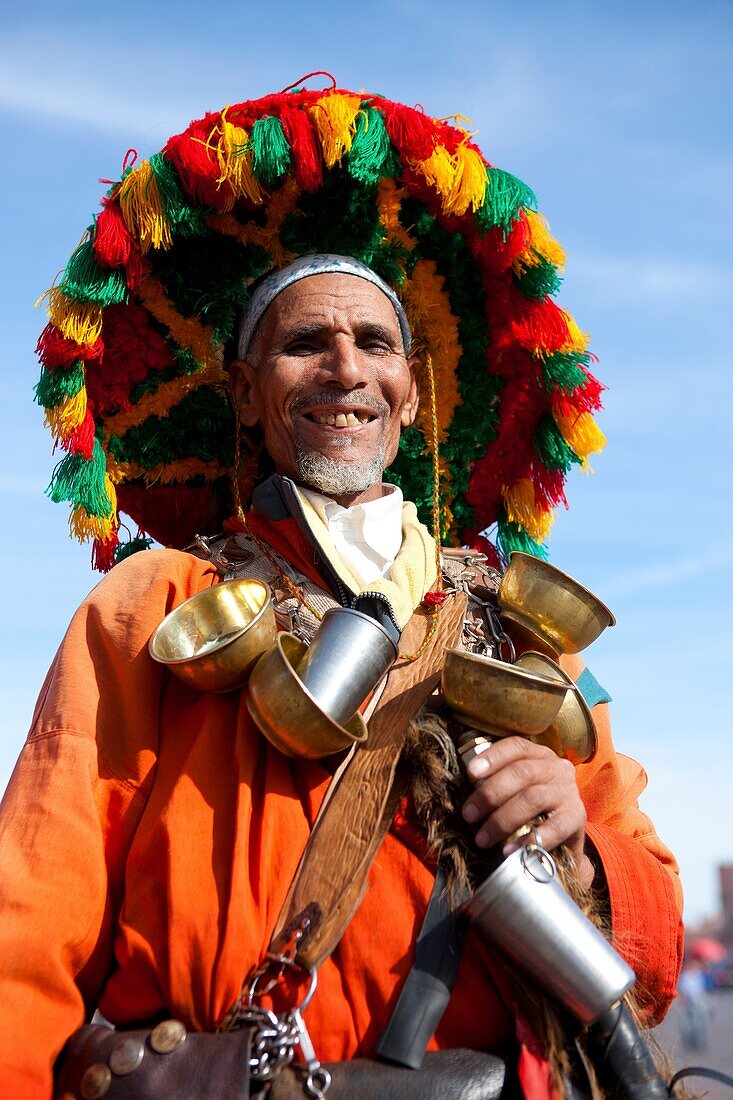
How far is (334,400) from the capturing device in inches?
132

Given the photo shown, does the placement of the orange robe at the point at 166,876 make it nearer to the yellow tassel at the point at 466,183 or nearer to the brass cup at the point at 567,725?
the brass cup at the point at 567,725

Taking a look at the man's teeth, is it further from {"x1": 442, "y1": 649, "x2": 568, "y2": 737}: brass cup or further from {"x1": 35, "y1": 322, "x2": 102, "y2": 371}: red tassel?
{"x1": 442, "y1": 649, "x2": 568, "y2": 737}: brass cup

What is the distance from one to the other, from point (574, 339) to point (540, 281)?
8.5 inches

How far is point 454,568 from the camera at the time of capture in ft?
10.9

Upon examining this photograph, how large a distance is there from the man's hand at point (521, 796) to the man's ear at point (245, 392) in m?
1.55

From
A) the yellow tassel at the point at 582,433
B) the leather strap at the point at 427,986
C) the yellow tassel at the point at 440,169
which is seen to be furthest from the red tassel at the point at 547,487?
the leather strap at the point at 427,986

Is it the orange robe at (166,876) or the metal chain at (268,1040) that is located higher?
the orange robe at (166,876)

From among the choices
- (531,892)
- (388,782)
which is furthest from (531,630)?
(531,892)

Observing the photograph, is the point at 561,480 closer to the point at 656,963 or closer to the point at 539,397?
the point at 539,397

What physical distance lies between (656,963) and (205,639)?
4.29ft

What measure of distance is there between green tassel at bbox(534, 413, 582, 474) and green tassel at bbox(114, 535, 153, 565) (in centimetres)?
135

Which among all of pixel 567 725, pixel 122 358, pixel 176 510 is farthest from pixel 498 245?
pixel 567 725

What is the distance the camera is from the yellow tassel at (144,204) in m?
3.31

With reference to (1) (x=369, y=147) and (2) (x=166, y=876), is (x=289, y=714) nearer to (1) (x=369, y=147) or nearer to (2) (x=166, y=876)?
(2) (x=166, y=876)
